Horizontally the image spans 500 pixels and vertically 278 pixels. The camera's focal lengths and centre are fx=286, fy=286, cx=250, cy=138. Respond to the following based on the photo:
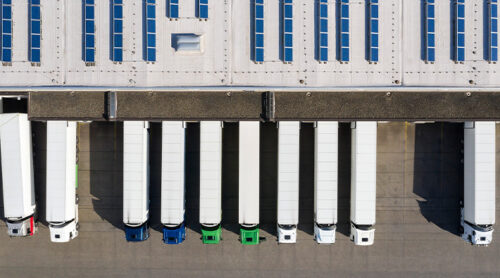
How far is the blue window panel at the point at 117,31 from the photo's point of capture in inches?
643

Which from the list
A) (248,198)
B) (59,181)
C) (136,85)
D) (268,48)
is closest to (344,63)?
(268,48)

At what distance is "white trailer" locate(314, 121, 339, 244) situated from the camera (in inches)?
669

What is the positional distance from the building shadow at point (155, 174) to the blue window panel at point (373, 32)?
1357 cm

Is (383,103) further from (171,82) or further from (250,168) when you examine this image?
(171,82)

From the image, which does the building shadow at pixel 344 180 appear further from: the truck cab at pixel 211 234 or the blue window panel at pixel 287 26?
the truck cab at pixel 211 234

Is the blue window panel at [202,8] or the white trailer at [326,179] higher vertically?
the blue window panel at [202,8]

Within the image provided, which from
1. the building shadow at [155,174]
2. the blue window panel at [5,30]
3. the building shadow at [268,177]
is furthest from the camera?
the building shadow at [268,177]

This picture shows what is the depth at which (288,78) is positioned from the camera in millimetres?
16500

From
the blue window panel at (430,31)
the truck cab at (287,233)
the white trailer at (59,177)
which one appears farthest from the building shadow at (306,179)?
the white trailer at (59,177)

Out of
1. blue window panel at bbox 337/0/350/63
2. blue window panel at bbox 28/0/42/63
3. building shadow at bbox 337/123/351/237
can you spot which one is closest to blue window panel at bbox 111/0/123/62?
blue window panel at bbox 28/0/42/63

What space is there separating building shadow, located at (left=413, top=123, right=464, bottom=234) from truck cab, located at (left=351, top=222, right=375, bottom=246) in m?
4.27

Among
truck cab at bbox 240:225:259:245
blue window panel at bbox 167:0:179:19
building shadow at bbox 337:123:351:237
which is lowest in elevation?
truck cab at bbox 240:225:259:245

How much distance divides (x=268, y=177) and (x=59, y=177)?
41.6 feet

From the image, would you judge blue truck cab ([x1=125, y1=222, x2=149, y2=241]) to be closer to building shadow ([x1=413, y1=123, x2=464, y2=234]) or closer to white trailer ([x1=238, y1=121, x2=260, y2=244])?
white trailer ([x1=238, y1=121, x2=260, y2=244])
